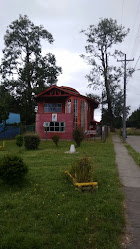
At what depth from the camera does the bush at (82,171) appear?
594cm

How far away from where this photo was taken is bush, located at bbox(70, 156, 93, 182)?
5944mm

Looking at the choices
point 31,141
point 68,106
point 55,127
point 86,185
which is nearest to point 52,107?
point 68,106

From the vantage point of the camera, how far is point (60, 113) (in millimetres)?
25234

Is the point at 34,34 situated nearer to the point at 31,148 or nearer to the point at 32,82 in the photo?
the point at 32,82

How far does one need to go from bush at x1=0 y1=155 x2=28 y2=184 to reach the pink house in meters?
17.5

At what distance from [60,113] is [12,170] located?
19.6m

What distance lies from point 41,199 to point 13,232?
1488mm

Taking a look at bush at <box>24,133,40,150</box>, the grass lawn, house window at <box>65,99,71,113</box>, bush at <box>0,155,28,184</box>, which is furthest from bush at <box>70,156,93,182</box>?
house window at <box>65,99,71,113</box>

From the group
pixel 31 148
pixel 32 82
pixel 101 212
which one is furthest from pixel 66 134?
pixel 101 212

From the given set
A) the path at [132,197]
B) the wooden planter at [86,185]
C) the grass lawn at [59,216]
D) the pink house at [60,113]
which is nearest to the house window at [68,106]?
the pink house at [60,113]

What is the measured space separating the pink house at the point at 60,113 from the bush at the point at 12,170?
17532mm

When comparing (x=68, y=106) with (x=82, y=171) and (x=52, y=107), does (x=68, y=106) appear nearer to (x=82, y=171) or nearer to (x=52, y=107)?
(x=52, y=107)

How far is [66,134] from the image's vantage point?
25.1 meters

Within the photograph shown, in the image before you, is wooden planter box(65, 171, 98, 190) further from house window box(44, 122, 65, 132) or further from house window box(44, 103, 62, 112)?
house window box(44, 103, 62, 112)
